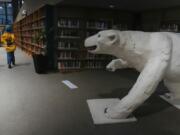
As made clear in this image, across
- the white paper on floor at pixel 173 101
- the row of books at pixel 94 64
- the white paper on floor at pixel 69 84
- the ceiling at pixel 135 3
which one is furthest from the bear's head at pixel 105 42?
the row of books at pixel 94 64

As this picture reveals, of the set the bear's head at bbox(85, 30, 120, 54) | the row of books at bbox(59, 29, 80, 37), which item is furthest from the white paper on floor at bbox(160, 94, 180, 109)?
the row of books at bbox(59, 29, 80, 37)

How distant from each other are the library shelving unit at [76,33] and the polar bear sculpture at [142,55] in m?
3.10

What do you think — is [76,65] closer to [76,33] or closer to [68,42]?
[68,42]

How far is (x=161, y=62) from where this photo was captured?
2822 mm

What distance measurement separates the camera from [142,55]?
3.02 m

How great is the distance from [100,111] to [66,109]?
1.82 ft

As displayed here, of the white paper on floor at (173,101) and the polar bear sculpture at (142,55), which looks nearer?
the polar bear sculpture at (142,55)

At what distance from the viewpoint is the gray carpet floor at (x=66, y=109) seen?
2693 millimetres

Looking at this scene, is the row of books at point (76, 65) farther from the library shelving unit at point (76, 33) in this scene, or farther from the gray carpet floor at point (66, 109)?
the gray carpet floor at point (66, 109)

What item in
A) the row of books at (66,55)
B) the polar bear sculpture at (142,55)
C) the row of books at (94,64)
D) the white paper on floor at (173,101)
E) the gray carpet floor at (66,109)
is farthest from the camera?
the row of books at (94,64)

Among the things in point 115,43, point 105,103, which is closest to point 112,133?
point 105,103

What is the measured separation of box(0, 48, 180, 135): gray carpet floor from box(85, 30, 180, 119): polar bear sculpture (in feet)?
1.09

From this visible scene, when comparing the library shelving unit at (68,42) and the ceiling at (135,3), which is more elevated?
the ceiling at (135,3)

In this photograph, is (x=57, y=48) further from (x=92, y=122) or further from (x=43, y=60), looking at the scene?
(x=92, y=122)
